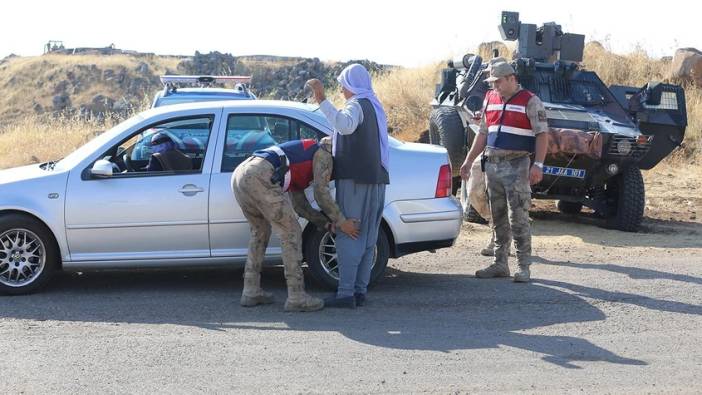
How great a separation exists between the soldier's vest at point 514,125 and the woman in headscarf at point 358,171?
1415 mm

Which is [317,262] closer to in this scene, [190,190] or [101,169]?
[190,190]

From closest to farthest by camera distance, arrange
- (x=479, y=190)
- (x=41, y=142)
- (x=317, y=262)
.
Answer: (x=317, y=262) < (x=479, y=190) < (x=41, y=142)

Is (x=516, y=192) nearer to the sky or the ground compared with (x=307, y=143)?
nearer to the ground

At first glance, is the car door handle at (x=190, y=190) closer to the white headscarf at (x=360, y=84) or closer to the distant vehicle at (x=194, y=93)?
the white headscarf at (x=360, y=84)

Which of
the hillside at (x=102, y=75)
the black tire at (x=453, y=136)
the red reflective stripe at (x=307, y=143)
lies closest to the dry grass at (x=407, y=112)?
the black tire at (x=453, y=136)

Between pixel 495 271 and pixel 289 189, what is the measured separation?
7.27 ft

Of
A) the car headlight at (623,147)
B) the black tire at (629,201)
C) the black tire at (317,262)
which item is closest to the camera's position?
the black tire at (317,262)

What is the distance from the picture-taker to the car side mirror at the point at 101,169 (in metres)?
7.34

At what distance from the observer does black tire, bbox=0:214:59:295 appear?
289 inches

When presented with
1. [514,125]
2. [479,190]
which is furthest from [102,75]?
[514,125]

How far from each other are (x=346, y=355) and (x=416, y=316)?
1.16 metres

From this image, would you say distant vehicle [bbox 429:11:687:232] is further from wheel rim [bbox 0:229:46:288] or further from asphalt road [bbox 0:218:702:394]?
wheel rim [bbox 0:229:46:288]

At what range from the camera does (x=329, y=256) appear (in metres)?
7.63

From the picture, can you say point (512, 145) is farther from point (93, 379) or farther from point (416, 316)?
Answer: point (93, 379)
